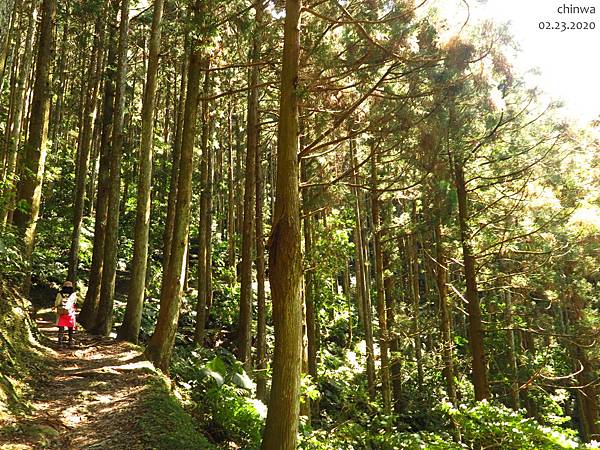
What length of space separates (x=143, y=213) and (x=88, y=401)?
4.71m

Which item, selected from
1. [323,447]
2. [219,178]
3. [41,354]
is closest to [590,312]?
[323,447]

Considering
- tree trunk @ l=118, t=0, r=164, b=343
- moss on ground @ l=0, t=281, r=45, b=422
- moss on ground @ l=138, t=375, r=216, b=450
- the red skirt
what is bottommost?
moss on ground @ l=138, t=375, r=216, b=450

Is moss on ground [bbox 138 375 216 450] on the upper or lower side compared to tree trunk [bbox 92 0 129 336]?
lower

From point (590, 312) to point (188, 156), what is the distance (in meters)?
16.0

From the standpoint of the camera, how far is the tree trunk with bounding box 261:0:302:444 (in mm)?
5062

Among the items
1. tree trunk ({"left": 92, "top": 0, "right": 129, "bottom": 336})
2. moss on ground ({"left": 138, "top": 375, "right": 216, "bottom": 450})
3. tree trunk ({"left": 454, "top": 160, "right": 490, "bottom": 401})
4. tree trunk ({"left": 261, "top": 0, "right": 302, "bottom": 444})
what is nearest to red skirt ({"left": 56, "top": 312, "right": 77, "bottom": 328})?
tree trunk ({"left": 92, "top": 0, "right": 129, "bottom": 336})

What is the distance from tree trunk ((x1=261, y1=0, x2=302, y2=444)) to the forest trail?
5.14 ft

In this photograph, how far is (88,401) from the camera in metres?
6.31

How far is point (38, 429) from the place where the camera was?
4816 millimetres

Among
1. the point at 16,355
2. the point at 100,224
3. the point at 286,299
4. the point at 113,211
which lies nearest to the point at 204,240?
the point at 100,224

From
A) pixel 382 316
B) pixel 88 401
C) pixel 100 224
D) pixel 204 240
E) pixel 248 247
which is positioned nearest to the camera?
pixel 88 401

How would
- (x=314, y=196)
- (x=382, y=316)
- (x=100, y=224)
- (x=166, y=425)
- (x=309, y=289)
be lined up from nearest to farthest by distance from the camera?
(x=166, y=425) → (x=100, y=224) → (x=314, y=196) → (x=309, y=289) → (x=382, y=316)

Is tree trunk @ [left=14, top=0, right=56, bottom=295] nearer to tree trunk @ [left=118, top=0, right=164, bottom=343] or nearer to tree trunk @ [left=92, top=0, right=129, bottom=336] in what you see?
tree trunk @ [left=92, top=0, right=129, bottom=336]

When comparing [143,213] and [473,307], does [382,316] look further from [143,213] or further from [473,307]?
[143,213]
